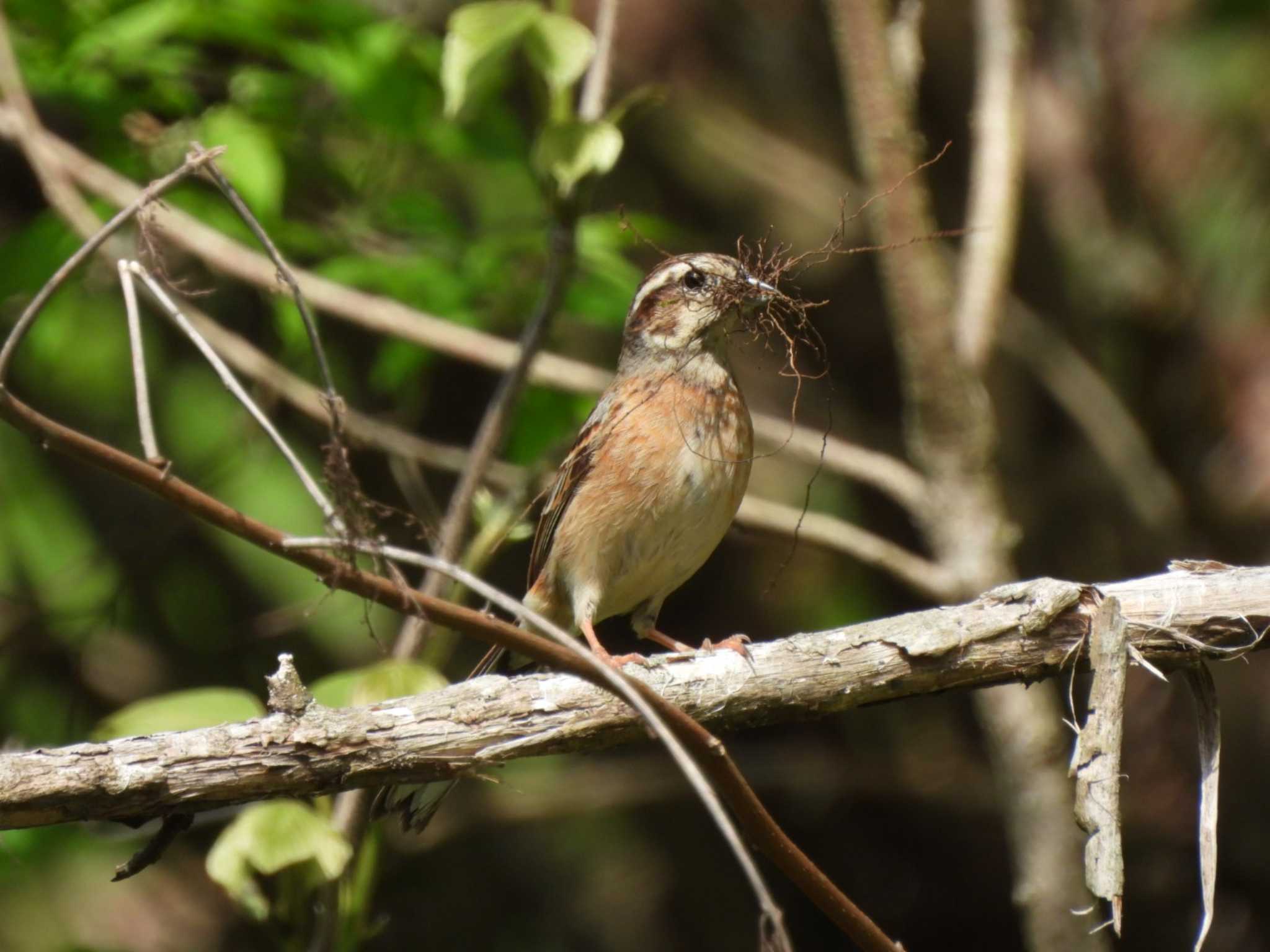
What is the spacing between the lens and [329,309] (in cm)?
588

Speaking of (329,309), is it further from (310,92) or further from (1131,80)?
(1131,80)

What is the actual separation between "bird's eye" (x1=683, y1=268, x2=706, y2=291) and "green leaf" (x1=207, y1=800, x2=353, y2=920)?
7.22 feet

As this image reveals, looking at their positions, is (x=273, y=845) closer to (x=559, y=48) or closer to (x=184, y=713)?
(x=184, y=713)

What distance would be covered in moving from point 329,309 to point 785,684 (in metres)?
3.04

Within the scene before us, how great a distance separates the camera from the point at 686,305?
209 inches

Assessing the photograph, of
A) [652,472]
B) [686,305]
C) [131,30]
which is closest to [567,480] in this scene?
[652,472]

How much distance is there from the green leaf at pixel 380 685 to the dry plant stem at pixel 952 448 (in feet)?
9.16

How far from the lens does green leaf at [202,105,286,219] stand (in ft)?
15.8

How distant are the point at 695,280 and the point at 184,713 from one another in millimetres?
2275

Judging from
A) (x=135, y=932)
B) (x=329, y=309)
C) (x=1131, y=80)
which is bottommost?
(x=135, y=932)

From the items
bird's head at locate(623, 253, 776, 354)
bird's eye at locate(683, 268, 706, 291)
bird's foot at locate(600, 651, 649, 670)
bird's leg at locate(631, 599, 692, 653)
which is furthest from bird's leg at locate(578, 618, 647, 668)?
bird's eye at locate(683, 268, 706, 291)

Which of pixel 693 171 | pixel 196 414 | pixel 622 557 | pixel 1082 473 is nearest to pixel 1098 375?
pixel 1082 473

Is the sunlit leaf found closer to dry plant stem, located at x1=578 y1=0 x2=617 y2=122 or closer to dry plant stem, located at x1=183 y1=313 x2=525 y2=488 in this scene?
dry plant stem, located at x1=183 y1=313 x2=525 y2=488

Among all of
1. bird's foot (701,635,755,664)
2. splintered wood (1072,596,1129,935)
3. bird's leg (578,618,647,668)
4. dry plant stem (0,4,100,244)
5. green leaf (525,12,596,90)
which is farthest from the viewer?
dry plant stem (0,4,100,244)
